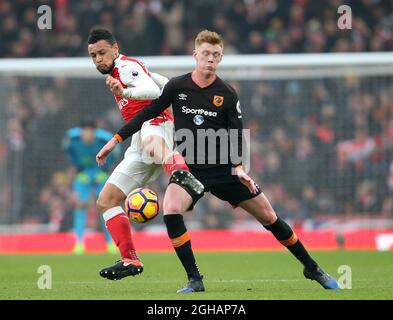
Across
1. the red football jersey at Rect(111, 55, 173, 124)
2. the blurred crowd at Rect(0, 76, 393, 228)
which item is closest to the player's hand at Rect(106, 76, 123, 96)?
the red football jersey at Rect(111, 55, 173, 124)

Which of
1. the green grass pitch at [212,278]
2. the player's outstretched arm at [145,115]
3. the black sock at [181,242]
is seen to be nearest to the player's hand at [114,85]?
the player's outstretched arm at [145,115]

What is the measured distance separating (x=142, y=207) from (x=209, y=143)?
0.78m

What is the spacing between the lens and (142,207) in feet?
26.0

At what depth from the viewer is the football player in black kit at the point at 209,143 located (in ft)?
25.3

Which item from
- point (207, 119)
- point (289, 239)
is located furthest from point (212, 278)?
point (207, 119)

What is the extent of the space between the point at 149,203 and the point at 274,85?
9.67 metres

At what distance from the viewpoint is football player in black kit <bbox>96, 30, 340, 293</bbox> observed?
25.3 ft

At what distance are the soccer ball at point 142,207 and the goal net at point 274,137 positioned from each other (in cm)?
808

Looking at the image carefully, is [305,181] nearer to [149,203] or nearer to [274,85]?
[274,85]

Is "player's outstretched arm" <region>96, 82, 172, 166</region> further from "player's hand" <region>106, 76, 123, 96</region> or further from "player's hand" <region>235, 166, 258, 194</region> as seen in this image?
"player's hand" <region>235, 166, 258, 194</region>

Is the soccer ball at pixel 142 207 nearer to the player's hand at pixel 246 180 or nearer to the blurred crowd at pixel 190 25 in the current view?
the player's hand at pixel 246 180

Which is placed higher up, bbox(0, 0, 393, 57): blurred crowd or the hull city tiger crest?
bbox(0, 0, 393, 57): blurred crowd

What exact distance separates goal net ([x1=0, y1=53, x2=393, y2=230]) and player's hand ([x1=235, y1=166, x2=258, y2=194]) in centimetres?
832
